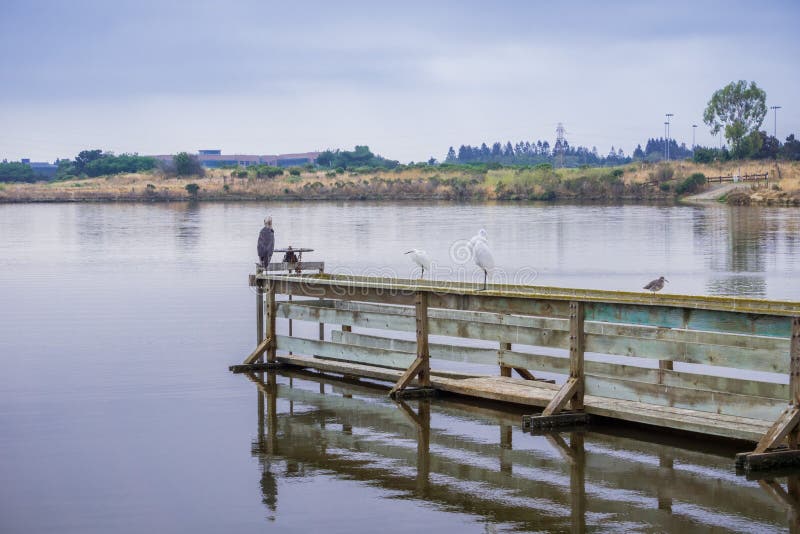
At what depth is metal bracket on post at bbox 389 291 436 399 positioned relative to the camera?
43.7 feet

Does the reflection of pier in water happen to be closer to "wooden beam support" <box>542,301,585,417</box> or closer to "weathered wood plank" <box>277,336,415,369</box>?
"wooden beam support" <box>542,301,585,417</box>

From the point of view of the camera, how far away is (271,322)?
15.7 meters

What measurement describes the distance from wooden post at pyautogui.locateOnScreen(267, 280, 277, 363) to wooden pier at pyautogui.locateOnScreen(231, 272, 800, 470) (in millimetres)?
22

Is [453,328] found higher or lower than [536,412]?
higher

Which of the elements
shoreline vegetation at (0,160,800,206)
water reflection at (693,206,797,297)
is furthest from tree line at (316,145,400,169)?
water reflection at (693,206,797,297)

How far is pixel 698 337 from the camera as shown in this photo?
36.4ft

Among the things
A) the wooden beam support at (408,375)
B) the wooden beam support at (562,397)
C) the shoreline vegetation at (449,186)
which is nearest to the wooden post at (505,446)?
the wooden beam support at (562,397)

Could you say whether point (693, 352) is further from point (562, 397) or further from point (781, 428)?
point (562, 397)

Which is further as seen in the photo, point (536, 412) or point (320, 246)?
point (320, 246)

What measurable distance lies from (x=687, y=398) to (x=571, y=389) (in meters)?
Result: 1.33

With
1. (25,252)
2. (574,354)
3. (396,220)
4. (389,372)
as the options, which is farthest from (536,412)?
(396,220)

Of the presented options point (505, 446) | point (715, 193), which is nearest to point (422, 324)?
point (505, 446)

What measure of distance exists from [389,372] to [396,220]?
5051 centimetres

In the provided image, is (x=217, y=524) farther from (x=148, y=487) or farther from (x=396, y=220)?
(x=396, y=220)
